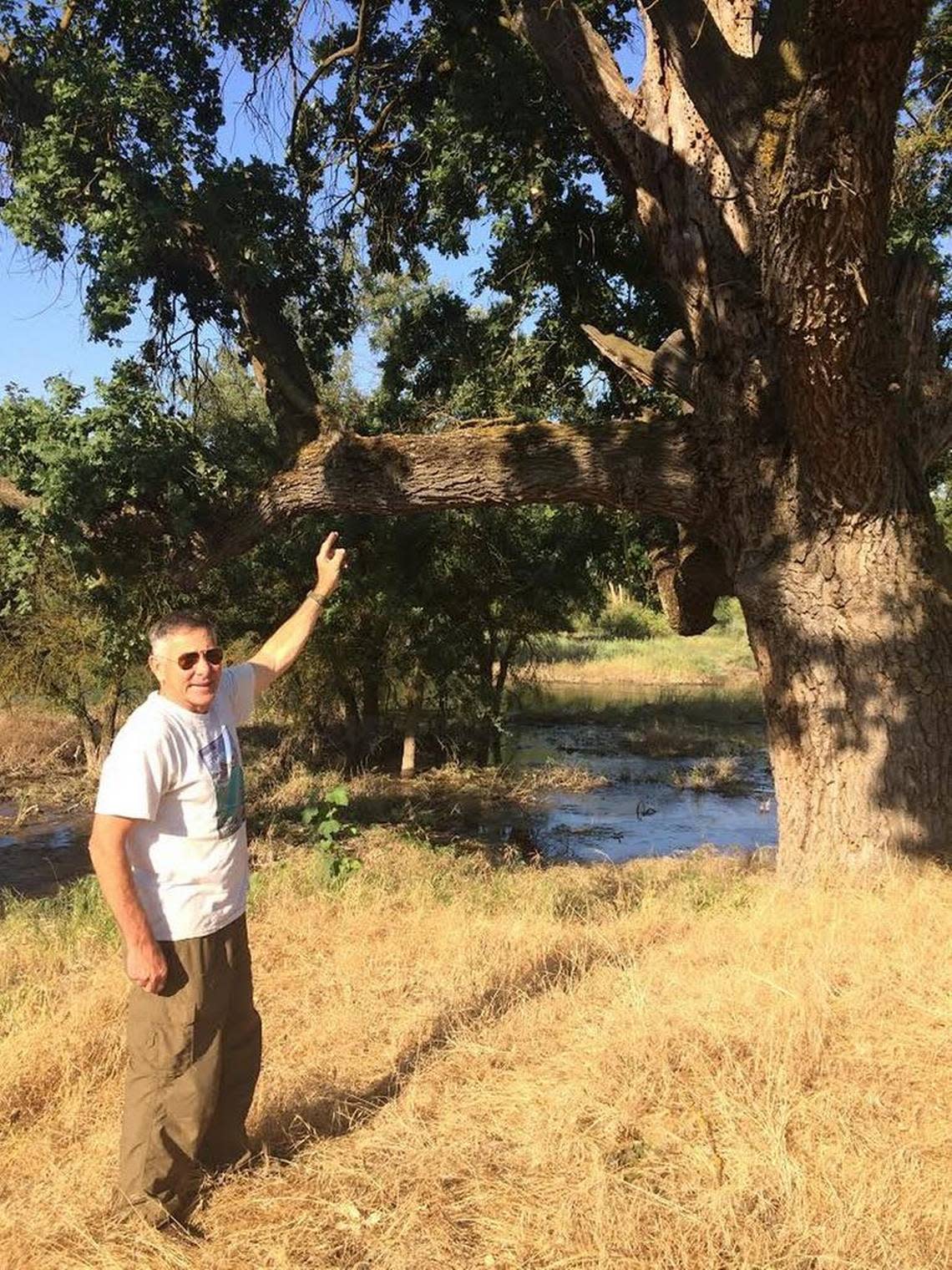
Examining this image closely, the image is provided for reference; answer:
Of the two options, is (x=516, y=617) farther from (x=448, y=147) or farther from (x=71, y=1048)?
(x=71, y=1048)

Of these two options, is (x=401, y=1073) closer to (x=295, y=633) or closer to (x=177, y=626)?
(x=295, y=633)

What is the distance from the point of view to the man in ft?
9.76

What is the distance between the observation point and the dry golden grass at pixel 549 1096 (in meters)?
2.77

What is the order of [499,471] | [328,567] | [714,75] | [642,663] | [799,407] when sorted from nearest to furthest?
[328,567] → [714,75] → [799,407] → [499,471] → [642,663]

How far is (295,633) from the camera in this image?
13.3 ft

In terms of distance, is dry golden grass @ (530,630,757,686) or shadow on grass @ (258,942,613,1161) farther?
dry golden grass @ (530,630,757,686)

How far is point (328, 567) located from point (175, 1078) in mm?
2187

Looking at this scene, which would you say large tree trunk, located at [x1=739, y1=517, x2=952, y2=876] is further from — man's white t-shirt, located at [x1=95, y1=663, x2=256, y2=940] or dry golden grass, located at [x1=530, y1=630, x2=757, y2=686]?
dry golden grass, located at [x1=530, y1=630, x2=757, y2=686]

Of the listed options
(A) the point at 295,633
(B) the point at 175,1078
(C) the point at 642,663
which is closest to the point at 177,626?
(A) the point at 295,633

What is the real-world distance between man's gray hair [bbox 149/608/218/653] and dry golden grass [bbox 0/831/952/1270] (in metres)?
1.76

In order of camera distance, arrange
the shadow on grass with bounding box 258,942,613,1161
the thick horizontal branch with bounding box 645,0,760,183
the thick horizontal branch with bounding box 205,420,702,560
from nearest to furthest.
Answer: the shadow on grass with bounding box 258,942,613,1161 → the thick horizontal branch with bounding box 645,0,760,183 → the thick horizontal branch with bounding box 205,420,702,560

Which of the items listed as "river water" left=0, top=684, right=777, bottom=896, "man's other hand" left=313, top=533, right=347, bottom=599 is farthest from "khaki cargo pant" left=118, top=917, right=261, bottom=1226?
"river water" left=0, top=684, right=777, bottom=896

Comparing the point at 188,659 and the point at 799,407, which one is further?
the point at 799,407

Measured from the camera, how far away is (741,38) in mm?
8031
